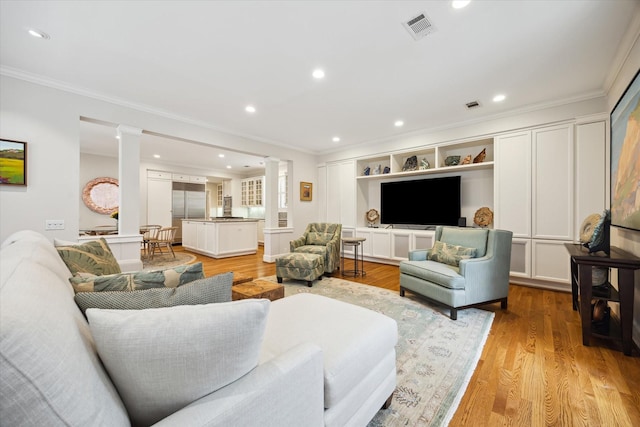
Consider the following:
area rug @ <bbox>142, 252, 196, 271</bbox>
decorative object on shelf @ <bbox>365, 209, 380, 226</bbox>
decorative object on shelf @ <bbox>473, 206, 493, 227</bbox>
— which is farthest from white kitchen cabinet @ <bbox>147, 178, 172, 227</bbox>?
decorative object on shelf @ <bbox>473, 206, 493, 227</bbox>

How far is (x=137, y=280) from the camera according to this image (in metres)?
1.00

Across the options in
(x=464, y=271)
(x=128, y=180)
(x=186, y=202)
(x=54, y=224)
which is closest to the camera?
(x=464, y=271)

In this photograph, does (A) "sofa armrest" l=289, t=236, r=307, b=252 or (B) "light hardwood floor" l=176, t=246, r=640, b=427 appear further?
(A) "sofa armrest" l=289, t=236, r=307, b=252

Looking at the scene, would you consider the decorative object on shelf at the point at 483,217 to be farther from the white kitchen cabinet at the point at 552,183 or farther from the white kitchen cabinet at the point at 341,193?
the white kitchen cabinet at the point at 341,193

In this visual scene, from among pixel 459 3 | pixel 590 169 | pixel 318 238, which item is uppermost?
pixel 459 3

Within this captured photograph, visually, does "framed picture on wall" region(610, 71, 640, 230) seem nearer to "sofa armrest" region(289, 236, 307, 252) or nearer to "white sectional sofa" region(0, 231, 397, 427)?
"white sectional sofa" region(0, 231, 397, 427)

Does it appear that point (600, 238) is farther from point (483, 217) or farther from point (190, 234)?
point (190, 234)

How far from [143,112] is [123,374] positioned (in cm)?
401

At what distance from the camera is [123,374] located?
2.17 feet

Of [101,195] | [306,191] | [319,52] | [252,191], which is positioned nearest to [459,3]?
[319,52]

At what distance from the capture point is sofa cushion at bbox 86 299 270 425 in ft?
2.15

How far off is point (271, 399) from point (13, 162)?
3785 mm

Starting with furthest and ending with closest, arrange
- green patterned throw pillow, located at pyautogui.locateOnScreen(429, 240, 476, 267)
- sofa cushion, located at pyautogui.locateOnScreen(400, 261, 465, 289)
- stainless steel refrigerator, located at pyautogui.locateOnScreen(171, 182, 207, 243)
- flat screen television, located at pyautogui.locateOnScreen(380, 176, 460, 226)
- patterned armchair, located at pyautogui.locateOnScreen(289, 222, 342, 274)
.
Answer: stainless steel refrigerator, located at pyautogui.locateOnScreen(171, 182, 207, 243) < flat screen television, located at pyautogui.locateOnScreen(380, 176, 460, 226) < patterned armchair, located at pyautogui.locateOnScreen(289, 222, 342, 274) < green patterned throw pillow, located at pyautogui.locateOnScreen(429, 240, 476, 267) < sofa cushion, located at pyautogui.locateOnScreen(400, 261, 465, 289)

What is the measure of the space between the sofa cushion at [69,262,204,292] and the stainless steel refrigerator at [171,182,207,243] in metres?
7.85
